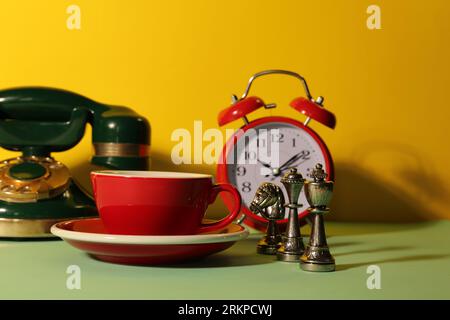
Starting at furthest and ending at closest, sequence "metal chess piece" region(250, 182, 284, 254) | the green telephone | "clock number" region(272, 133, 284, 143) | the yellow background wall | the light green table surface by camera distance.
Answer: the yellow background wall → "clock number" region(272, 133, 284, 143) → the green telephone → "metal chess piece" region(250, 182, 284, 254) → the light green table surface

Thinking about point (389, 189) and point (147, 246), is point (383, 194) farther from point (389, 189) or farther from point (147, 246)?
point (147, 246)

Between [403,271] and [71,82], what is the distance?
35.0 inches

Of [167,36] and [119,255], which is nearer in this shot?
[119,255]

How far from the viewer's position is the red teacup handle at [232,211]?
82 cm

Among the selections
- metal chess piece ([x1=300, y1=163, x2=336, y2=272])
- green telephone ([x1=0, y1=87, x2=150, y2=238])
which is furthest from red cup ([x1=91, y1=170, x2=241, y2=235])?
green telephone ([x1=0, y1=87, x2=150, y2=238])

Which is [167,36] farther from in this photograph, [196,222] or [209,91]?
[196,222]

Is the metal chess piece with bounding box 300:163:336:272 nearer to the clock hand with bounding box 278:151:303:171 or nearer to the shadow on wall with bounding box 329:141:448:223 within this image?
the clock hand with bounding box 278:151:303:171

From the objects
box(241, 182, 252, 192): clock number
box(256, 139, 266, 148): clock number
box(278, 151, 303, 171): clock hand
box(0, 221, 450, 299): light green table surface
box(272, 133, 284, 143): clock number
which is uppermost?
box(272, 133, 284, 143): clock number

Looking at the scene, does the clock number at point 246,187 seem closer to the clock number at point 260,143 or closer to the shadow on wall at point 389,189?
the clock number at point 260,143

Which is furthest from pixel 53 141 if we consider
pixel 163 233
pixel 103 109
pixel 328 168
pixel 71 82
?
pixel 328 168

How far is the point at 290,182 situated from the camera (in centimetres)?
84

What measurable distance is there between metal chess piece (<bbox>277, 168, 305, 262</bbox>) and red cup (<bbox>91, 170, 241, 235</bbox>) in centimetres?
8

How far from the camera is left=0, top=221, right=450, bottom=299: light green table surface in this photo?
2.02 ft

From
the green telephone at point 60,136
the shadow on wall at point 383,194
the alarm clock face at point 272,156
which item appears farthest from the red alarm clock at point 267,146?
the shadow on wall at point 383,194
